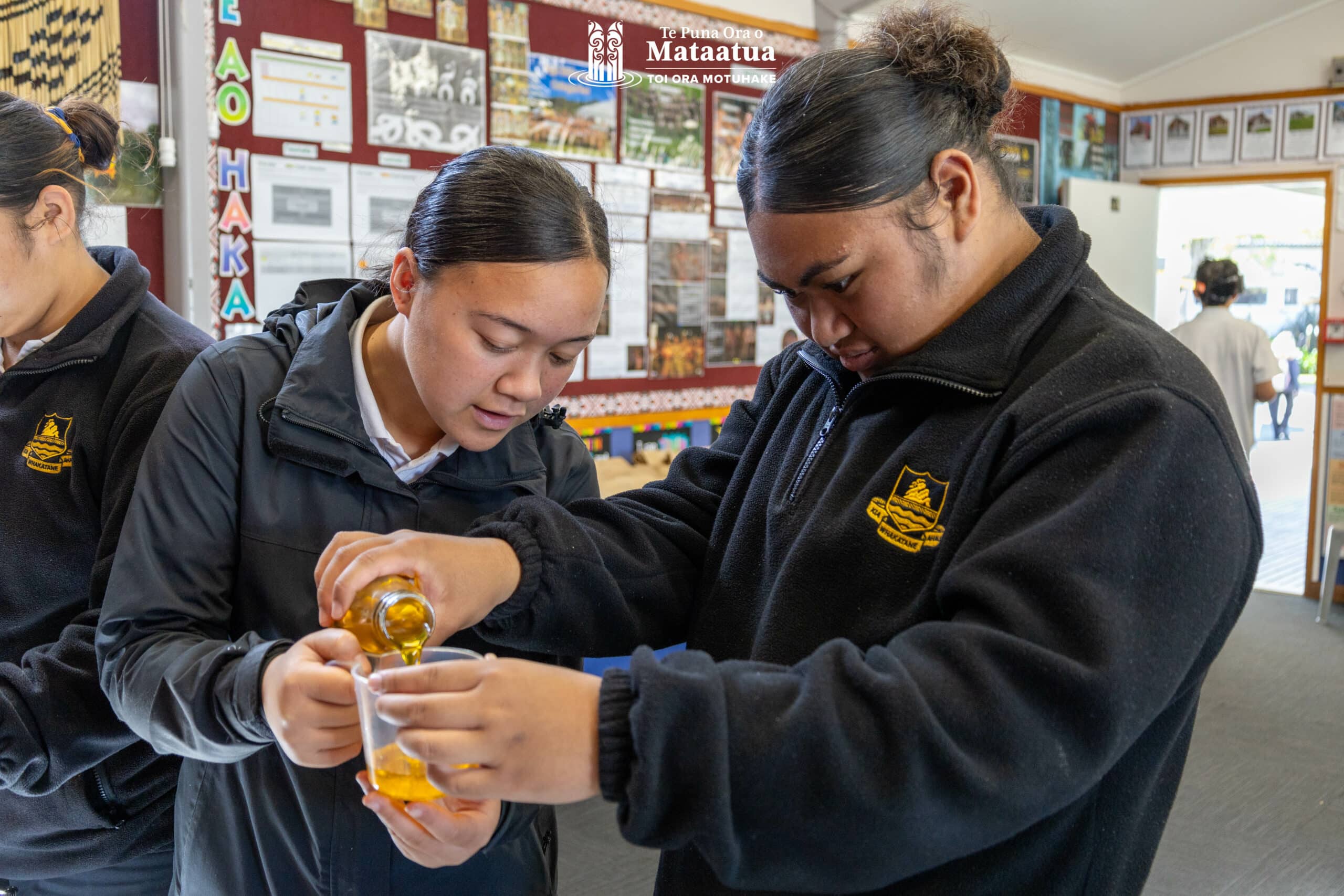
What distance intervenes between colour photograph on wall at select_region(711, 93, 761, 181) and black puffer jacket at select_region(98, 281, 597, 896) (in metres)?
3.66

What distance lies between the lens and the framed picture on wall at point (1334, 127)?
6070 mm

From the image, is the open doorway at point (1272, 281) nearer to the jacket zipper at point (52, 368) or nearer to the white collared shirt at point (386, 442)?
the white collared shirt at point (386, 442)

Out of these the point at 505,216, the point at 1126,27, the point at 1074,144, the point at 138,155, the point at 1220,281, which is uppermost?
the point at 1126,27

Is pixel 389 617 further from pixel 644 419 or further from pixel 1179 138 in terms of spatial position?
pixel 1179 138

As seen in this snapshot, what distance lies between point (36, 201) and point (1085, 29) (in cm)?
562

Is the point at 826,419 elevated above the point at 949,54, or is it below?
below

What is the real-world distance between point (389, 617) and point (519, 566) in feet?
0.55

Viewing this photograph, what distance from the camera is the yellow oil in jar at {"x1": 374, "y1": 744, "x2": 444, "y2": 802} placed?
0.85 m

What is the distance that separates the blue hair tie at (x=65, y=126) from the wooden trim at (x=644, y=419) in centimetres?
266

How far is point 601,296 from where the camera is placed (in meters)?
1.25

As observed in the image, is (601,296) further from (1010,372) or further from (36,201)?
(36,201)

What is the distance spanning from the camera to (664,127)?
14.7 feet

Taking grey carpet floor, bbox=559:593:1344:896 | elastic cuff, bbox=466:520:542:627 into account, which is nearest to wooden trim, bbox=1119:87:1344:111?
grey carpet floor, bbox=559:593:1344:896

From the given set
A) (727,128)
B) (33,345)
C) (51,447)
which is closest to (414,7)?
(727,128)
